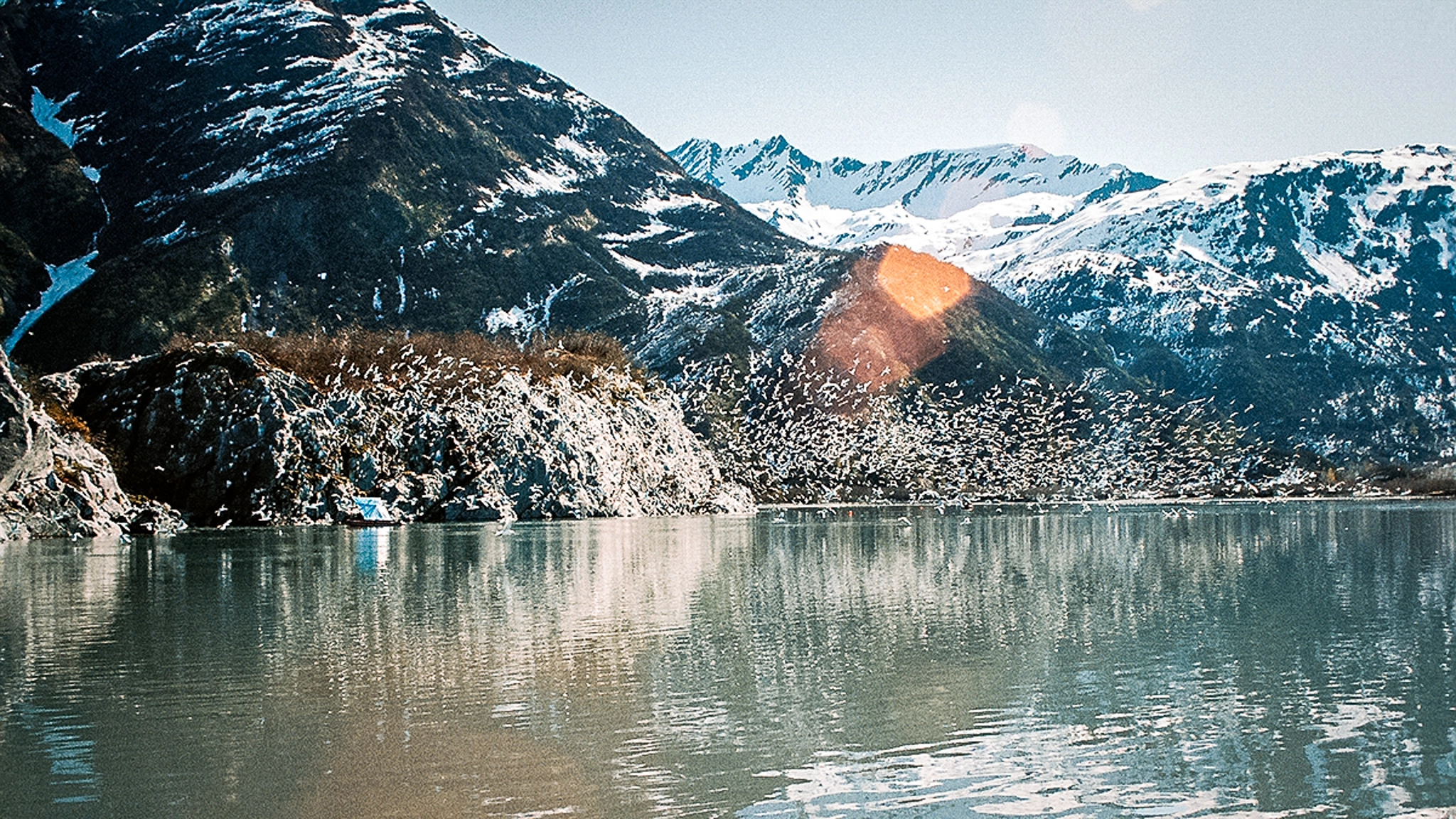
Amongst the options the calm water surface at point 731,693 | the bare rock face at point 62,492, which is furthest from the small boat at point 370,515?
the calm water surface at point 731,693

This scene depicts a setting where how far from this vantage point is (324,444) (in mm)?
147125

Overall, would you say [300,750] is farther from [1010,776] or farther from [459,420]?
[459,420]

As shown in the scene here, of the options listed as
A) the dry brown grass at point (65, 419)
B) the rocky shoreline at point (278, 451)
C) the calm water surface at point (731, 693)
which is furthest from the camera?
the dry brown grass at point (65, 419)

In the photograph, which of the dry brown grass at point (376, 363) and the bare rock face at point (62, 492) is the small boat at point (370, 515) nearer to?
the bare rock face at point (62, 492)

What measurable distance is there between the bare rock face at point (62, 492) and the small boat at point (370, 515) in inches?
776

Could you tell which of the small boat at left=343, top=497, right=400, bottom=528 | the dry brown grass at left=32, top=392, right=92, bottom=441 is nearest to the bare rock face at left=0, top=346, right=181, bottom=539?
the dry brown grass at left=32, top=392, right=92, bottom=441

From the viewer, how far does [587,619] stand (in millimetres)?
45625

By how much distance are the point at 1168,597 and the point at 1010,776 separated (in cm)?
3322

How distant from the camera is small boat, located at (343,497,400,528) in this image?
143 meters

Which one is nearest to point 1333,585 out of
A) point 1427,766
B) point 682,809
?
point 1427,766

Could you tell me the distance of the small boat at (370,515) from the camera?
470ft

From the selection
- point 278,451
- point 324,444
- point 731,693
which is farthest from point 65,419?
point 731,693

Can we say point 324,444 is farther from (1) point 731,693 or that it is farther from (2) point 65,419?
(1) point 731,693

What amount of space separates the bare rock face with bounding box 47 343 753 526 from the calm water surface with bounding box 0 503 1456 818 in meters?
74.6
